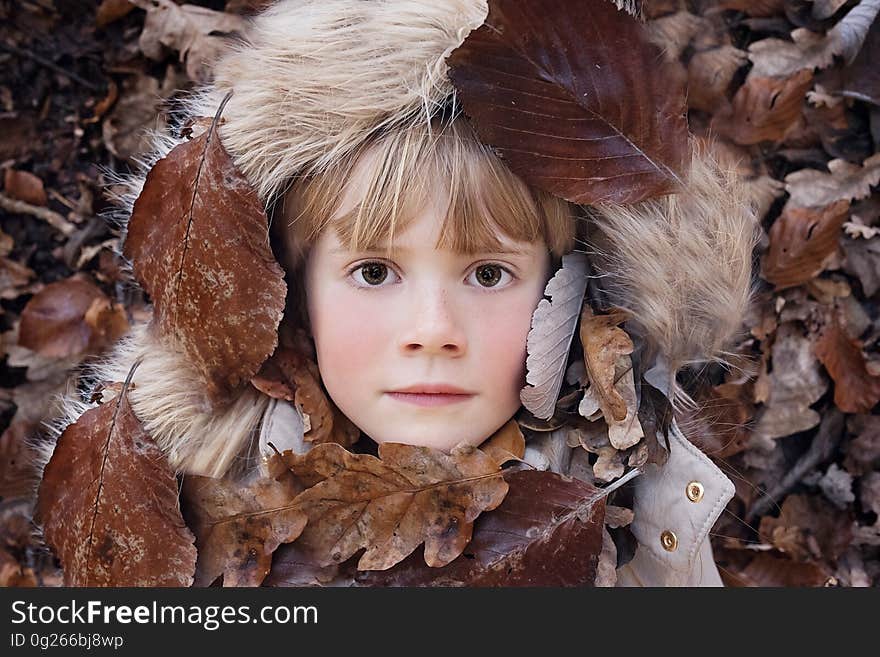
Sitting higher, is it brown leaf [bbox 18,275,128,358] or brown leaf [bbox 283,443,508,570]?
brown leaf [bbox 283,443,508,570]

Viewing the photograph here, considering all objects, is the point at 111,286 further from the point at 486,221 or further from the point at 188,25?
the point at 486,221

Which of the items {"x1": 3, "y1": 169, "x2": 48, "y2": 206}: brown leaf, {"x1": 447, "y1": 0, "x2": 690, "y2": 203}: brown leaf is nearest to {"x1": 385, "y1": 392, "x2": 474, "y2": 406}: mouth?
{"x1": 447, "y1": 0, "x2": 690, "y2": 203}: brown leaf

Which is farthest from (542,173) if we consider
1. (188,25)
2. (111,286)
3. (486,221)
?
(111,286)

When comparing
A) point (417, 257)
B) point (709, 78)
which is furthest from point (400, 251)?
point (709, 78)

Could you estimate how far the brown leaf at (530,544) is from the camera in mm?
1101

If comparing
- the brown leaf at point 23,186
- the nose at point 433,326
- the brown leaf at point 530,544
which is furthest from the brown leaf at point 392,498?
the brown leaf at point 23,186

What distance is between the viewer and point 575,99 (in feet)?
3.54

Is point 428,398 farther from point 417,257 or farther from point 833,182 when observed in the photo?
point 833,182

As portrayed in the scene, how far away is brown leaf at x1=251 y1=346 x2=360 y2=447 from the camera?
1216 mm

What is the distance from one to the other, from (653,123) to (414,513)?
0.62 m

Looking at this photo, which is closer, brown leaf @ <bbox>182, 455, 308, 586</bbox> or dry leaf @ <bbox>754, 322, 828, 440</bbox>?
brown leaf @ <bbox>182, 455, 308, 586</bbox>

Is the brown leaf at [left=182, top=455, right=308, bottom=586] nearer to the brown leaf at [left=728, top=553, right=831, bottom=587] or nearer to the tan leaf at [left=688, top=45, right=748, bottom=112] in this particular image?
the brown leaf at [left=728, top=553, right=831, bottom=587]

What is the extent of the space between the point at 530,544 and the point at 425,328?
323 millimetres

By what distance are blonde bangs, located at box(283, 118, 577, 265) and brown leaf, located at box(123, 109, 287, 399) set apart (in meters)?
0.12
